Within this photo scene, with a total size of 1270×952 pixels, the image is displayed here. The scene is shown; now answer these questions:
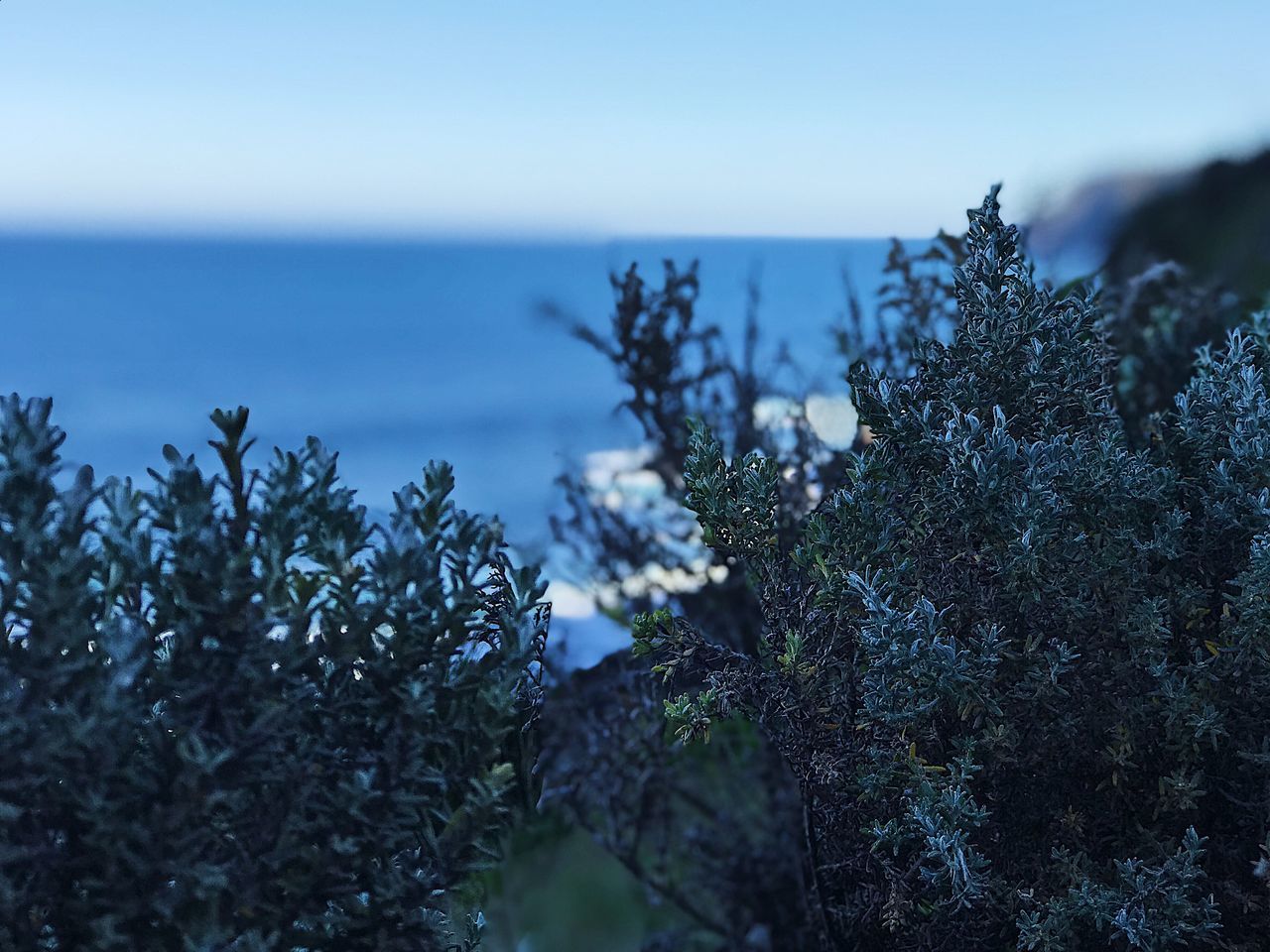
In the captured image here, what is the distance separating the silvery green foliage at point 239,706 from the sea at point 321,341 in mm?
6311

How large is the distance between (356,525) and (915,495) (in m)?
1.47

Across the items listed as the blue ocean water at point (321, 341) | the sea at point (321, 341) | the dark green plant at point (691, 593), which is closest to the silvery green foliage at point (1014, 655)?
Answer: the dark green plant at point (691, 593)

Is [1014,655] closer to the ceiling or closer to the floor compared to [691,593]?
closer to the ceiling

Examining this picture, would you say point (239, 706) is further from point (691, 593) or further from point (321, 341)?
point (321, 341)

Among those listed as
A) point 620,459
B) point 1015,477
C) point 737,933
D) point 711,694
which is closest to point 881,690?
point 711,694

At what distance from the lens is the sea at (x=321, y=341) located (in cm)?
3581

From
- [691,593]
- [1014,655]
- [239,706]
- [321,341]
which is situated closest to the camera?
[239,706]

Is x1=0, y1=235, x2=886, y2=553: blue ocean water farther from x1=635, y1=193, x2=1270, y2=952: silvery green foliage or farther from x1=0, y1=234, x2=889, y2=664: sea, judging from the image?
x1=635, y1=193, x2=1270, y2=952: silvery green foliage

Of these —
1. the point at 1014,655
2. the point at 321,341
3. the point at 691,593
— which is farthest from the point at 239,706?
the point at 321,341

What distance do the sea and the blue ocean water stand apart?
15 centimetres

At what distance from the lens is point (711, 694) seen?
2.75 m

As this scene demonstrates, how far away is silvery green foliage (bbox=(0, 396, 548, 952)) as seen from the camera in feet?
6.73

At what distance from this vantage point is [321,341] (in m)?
53.2

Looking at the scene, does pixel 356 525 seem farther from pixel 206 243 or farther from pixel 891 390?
pixel 206 243
